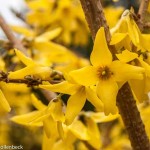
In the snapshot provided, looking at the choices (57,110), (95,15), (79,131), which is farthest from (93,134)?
(95,15)

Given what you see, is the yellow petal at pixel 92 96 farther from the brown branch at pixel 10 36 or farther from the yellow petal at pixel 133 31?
the brown branch at pixel 10 36

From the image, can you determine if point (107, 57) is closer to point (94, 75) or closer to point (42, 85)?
point (94, 75)

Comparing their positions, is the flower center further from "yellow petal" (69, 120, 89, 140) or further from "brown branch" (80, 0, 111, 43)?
"yellow petal" (69, 120, 89, 140)

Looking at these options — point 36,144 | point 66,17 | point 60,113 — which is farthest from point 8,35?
point 36,144

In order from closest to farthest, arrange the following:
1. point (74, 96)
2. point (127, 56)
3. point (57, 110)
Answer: point (127, 56)
point (74, 96)
point (57, 110)

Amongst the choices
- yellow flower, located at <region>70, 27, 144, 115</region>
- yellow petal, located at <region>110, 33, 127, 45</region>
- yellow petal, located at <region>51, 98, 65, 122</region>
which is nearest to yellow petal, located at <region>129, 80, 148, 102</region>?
yellow flower, located at <region>70, 27, 144, 115</region>

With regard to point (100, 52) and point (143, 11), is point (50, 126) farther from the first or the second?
point (143, 11)
